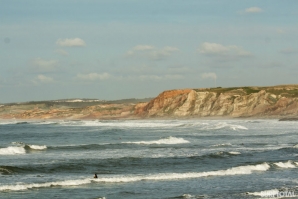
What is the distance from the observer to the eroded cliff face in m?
118

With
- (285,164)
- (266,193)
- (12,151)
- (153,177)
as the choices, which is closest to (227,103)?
(12,151)

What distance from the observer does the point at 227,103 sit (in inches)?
5025

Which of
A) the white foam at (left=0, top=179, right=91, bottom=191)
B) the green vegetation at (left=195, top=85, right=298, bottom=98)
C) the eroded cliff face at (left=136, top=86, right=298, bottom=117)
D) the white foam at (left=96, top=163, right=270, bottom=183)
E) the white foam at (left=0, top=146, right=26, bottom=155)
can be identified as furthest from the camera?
the green vegetation at (left=195, top=85, right=298, bottom=98)

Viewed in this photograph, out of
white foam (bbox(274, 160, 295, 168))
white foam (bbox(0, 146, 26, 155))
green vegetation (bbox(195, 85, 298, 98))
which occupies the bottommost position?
white foam (bbox(274, 160, 295, 168))

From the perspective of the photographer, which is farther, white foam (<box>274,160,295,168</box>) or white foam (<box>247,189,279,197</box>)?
white foam (<box>274,160,295,168</box>)

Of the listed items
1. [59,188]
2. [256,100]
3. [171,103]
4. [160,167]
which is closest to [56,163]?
[160,167]

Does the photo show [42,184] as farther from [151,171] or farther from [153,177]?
[151,171]

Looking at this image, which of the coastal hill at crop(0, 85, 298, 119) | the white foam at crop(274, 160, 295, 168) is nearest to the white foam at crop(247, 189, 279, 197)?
the white foam at crop(274, 160, 295, 168)

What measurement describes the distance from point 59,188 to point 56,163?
33.4 ft

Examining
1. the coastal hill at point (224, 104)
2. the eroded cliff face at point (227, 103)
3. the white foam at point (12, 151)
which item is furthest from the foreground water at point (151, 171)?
the eroded cliff face at point (227, 103)

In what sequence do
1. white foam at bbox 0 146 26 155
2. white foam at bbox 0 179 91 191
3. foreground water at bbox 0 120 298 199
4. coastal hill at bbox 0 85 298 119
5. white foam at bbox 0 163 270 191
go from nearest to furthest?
foreground water at bbox 0 120 298 199 → white foam at bbox 0 179 91 191 → white foam at bbox 0 163 270 191 → white foam at bbox 0 146 26 155 → coastal hill at bbox 0 85 298 119

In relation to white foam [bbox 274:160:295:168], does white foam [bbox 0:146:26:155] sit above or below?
above

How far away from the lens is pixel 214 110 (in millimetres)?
128125

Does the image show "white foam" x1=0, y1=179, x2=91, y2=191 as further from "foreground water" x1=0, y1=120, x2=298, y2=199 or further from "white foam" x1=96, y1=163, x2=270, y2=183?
"white foam" x1=96, y1=163, x2=270, y2=183
